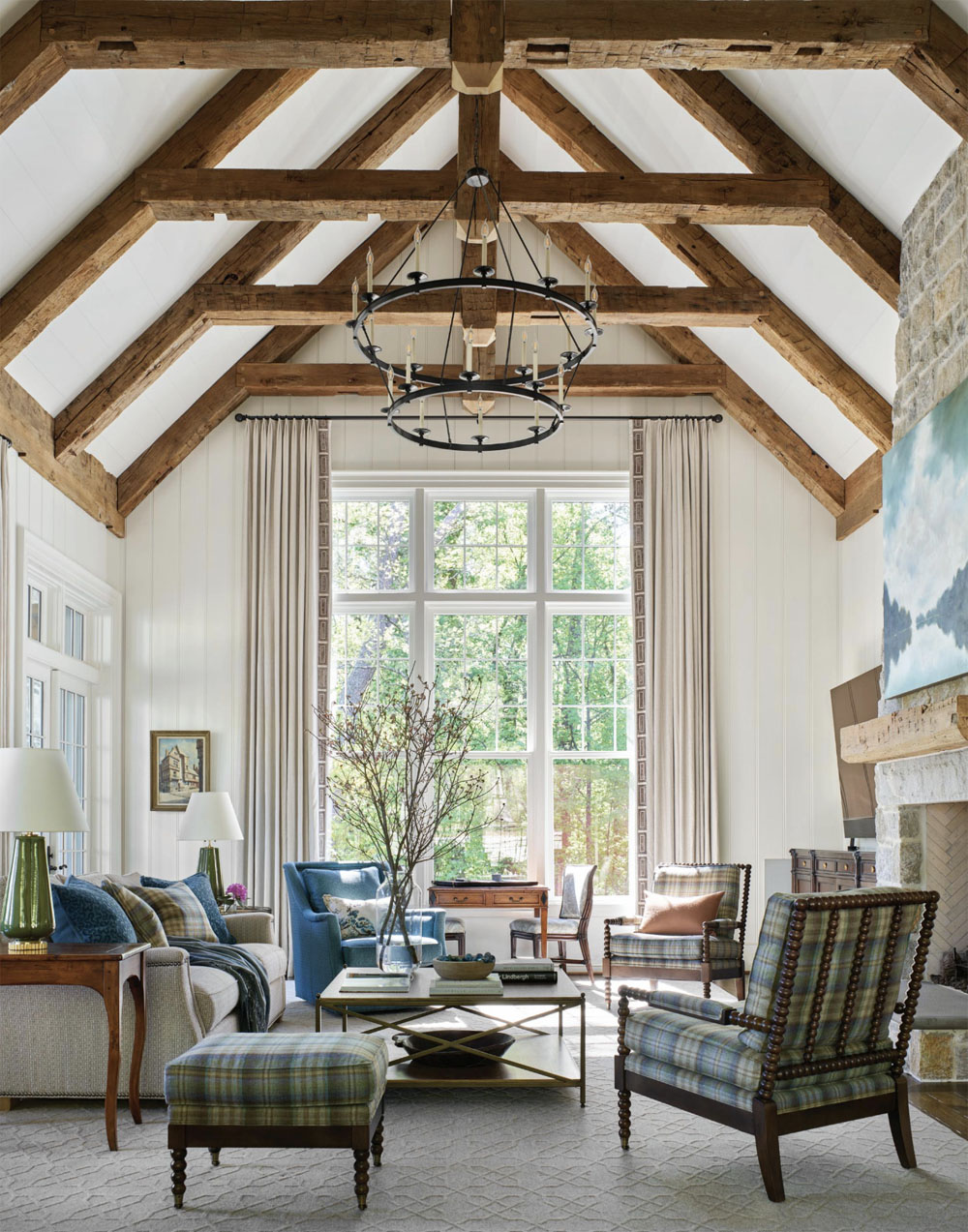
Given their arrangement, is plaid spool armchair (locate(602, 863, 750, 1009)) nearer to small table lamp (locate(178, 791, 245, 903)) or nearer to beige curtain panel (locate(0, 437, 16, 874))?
small table lamp (locate(178, 791, 245, 903))

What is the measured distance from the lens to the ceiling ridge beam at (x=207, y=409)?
27.5ft

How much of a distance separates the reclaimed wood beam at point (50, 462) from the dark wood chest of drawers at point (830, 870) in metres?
4.78

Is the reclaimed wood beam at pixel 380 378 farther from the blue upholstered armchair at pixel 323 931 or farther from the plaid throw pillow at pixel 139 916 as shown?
the plaid throw pillow at pixel 139 916

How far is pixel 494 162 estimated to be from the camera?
590cm

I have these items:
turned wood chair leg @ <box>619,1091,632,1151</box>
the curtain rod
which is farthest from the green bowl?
the curtain rod

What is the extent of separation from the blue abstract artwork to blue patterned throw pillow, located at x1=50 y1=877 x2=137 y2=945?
11.3 ft

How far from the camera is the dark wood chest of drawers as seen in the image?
6605 millimetres

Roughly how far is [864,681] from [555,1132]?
3693mm

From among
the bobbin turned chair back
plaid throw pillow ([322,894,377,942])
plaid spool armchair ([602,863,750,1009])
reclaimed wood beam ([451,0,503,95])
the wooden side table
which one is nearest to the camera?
the bobbin turned chair back

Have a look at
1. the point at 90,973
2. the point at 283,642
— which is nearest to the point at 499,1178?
the point at 90,973

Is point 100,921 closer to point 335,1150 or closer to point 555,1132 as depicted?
point 335,1150

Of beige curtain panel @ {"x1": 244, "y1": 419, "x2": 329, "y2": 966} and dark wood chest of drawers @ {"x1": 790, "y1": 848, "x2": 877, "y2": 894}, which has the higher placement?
beige curtain panel @ {"x1": 244, "y1": 419, "x2": 329, "y2": 966}

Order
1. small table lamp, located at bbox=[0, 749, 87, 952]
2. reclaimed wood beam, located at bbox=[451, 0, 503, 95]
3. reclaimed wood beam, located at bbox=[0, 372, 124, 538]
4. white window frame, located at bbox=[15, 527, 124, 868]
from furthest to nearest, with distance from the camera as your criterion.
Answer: white window frame, located at bbox=[15, 527, 124, 868], reclaimed wood beam, located at bbox=[0, 372, 124, 538], reclaimed wood beam, located at bbox=[451, 0, 503, 95], small table lamp, located at bbox=[0, 749, 87, 952]

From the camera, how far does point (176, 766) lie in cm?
840
